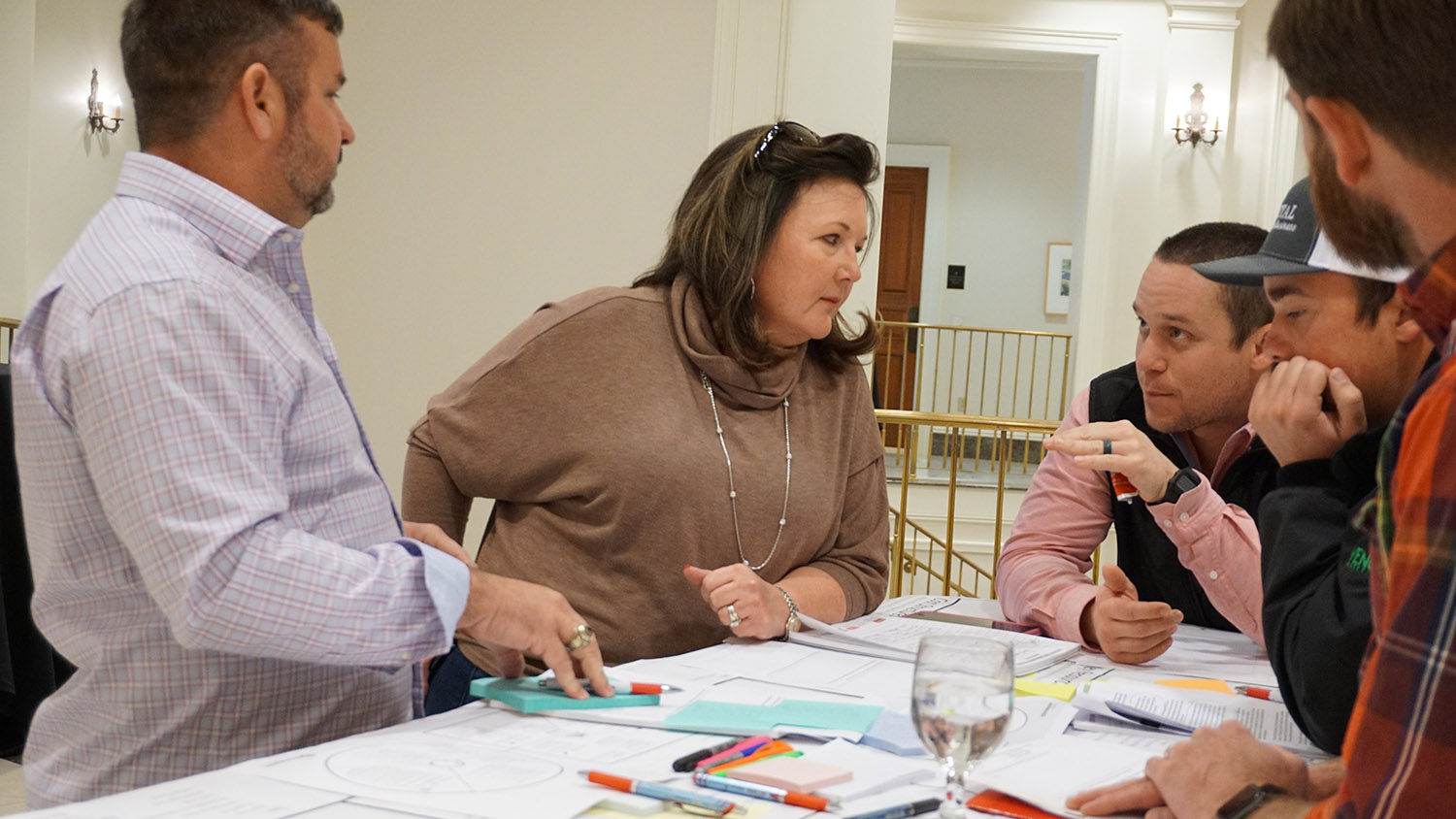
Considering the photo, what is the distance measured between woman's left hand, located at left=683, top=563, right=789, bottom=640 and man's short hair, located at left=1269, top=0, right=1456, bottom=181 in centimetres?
114

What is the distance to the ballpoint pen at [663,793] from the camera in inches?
43.1

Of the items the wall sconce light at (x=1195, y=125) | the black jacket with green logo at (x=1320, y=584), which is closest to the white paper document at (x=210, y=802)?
the black jacket with green logo at (x=1320, y=584)

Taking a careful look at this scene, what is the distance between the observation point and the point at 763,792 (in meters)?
1.14

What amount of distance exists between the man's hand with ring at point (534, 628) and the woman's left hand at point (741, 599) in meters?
0.38

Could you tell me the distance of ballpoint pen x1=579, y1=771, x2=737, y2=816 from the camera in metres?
1.09

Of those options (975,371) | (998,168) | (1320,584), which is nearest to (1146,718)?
(1320,584)

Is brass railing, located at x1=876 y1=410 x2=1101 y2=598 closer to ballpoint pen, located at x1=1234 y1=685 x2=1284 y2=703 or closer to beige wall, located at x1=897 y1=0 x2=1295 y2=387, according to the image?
beige wall, located at x1=897 y1=0 x2=1295 y2=387

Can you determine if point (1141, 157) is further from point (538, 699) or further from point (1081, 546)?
point (538, 699)

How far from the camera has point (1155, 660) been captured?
193 cm

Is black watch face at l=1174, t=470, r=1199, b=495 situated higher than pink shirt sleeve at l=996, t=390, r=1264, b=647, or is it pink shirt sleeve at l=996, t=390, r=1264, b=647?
black watch face at l=1174, t=470, r=1199, b=495

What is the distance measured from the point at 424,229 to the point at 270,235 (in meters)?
2.98

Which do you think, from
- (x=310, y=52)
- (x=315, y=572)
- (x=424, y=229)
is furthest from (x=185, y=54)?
(x=424, y=229)

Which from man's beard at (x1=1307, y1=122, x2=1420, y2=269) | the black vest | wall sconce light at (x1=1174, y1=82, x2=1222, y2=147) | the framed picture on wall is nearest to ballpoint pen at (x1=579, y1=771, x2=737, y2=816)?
man's beard at (x1=1307, y1=122, x2=1420, y2=269)

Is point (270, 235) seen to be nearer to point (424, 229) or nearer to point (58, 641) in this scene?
point (58, 641)
